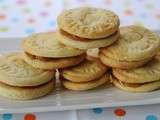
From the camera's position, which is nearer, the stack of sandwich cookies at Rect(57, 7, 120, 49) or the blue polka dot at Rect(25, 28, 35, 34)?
the stack of sandwich cookies at Rect(57, 7, 120, 49)

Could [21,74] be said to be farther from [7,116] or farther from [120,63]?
[120,63]

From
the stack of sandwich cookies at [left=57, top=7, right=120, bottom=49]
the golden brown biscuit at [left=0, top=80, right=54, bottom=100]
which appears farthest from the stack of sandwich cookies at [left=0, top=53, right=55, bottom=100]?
the stack of sandwich cookies at [left=57, top=7, right=120, bottom=49]

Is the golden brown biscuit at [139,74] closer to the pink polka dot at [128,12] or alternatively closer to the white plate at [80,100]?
the white plate at [80,100]

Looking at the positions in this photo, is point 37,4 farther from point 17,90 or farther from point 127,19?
point 17,90

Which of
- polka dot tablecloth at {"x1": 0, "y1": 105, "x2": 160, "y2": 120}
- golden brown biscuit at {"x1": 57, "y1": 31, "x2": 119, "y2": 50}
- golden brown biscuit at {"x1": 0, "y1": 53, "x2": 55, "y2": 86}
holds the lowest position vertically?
polka dot tablecloth at {"x1": 0, "y1": 105, "x2": 160, "y2": 120}

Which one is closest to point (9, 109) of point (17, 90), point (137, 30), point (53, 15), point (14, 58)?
point (17, 90)

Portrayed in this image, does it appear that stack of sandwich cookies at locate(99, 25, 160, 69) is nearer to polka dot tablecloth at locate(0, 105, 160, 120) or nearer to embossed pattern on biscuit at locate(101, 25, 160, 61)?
embossed pattern on biscuit at locate(101, 25, 160, 61)
